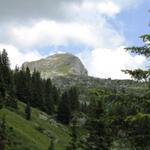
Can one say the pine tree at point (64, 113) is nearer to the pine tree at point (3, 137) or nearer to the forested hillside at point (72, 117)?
the forested hillside at point (72, 117)

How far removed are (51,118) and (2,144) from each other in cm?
6920

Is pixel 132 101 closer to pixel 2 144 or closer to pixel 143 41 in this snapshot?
pixel 143 41

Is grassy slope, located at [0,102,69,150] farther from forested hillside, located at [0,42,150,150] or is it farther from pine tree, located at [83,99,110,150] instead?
pine tree, located at [83,99,110,150]

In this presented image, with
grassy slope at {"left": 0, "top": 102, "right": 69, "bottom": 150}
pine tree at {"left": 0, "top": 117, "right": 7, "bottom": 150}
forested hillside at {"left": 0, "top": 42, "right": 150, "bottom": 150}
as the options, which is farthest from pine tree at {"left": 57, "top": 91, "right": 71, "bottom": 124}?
pine tree at {"left": 0, "top": 117, "right": 7, "bottom": 150}

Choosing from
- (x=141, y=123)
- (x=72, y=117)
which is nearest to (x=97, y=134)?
(x=141, y=123)

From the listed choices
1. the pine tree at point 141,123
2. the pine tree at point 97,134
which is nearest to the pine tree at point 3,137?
the pine tree at point 97,134

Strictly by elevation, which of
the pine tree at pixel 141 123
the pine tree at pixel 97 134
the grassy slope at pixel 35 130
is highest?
the pine tree at pixel 141 123

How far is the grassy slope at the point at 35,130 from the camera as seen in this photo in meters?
97.3

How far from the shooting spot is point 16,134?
95.1 m

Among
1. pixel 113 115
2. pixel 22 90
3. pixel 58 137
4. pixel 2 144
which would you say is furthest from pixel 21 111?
pixel 113 115

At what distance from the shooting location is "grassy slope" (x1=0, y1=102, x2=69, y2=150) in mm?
97306

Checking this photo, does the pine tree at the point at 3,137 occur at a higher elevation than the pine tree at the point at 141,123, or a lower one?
lower

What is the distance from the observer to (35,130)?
374 feet

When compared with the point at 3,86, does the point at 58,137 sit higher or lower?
lower
